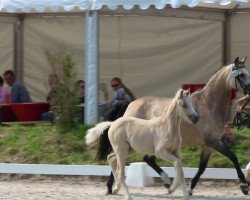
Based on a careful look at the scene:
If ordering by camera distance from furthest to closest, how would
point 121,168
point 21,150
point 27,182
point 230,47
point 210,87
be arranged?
point 230,47 < point 21,150 < point 27,182 < point 210,87 < point 121,168

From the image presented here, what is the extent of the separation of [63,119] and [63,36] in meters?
5.64

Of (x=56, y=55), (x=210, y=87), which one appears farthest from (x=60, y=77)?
(x=210, y=87)

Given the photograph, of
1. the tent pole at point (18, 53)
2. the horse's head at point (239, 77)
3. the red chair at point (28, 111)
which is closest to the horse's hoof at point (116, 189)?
the horse's head at point (239, 77)

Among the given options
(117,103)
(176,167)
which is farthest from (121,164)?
(117,103)

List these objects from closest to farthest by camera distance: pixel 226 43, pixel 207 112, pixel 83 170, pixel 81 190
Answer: pixel 207 112 → pixel 81 190 → pixel 83 170 → pixel 226 43

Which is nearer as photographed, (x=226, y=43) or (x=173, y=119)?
(x=173, y=119)

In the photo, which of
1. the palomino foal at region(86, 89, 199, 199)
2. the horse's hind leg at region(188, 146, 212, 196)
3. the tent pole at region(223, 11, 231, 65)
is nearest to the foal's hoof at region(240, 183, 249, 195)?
the horse's hind leg at region(188, 146, 212, 196)

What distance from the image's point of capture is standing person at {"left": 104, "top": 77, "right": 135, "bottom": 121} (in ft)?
44.5

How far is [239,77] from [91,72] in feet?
12.7

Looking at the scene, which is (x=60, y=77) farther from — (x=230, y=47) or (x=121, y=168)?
(x=230, y=47)

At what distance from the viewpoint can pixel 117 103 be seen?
1437 centimetres

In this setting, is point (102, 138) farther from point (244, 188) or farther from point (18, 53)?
point (18, 53)

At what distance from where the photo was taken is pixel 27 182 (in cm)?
1305

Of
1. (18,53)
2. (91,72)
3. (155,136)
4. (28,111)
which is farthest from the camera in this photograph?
(18,53)
